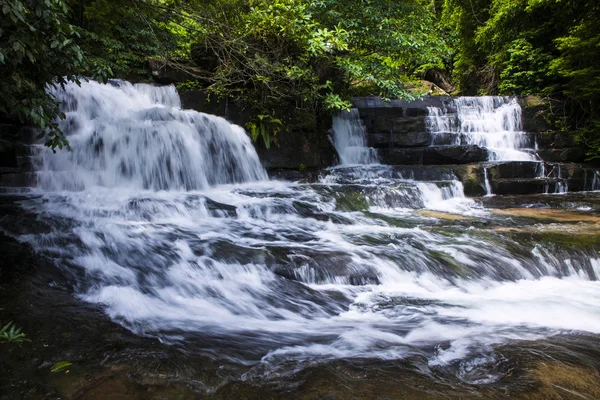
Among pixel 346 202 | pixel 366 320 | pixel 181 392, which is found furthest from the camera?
pixel 346 202

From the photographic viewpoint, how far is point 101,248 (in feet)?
15.0

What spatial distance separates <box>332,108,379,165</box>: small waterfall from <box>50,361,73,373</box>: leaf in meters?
10.4

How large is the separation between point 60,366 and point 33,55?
2.60 metres

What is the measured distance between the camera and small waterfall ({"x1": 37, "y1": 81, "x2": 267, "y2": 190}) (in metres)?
7.80

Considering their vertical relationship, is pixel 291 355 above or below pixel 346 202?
below

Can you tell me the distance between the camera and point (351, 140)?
12.5m

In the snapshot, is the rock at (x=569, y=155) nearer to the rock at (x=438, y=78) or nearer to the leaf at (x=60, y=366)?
the rock at (x=438, y=78)

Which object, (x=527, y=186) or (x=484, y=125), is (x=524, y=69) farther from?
(x=527, y=186)

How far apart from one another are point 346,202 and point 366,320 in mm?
4405

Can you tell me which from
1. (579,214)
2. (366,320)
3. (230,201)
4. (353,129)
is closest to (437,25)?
(353,129)

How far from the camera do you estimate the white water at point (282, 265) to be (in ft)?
10.1

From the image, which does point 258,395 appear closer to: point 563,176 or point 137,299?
point 137,299

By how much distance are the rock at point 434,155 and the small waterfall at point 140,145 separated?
14.7ft

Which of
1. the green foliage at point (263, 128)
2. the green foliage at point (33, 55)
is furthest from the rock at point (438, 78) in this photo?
the green foliage at point (33, 55)
